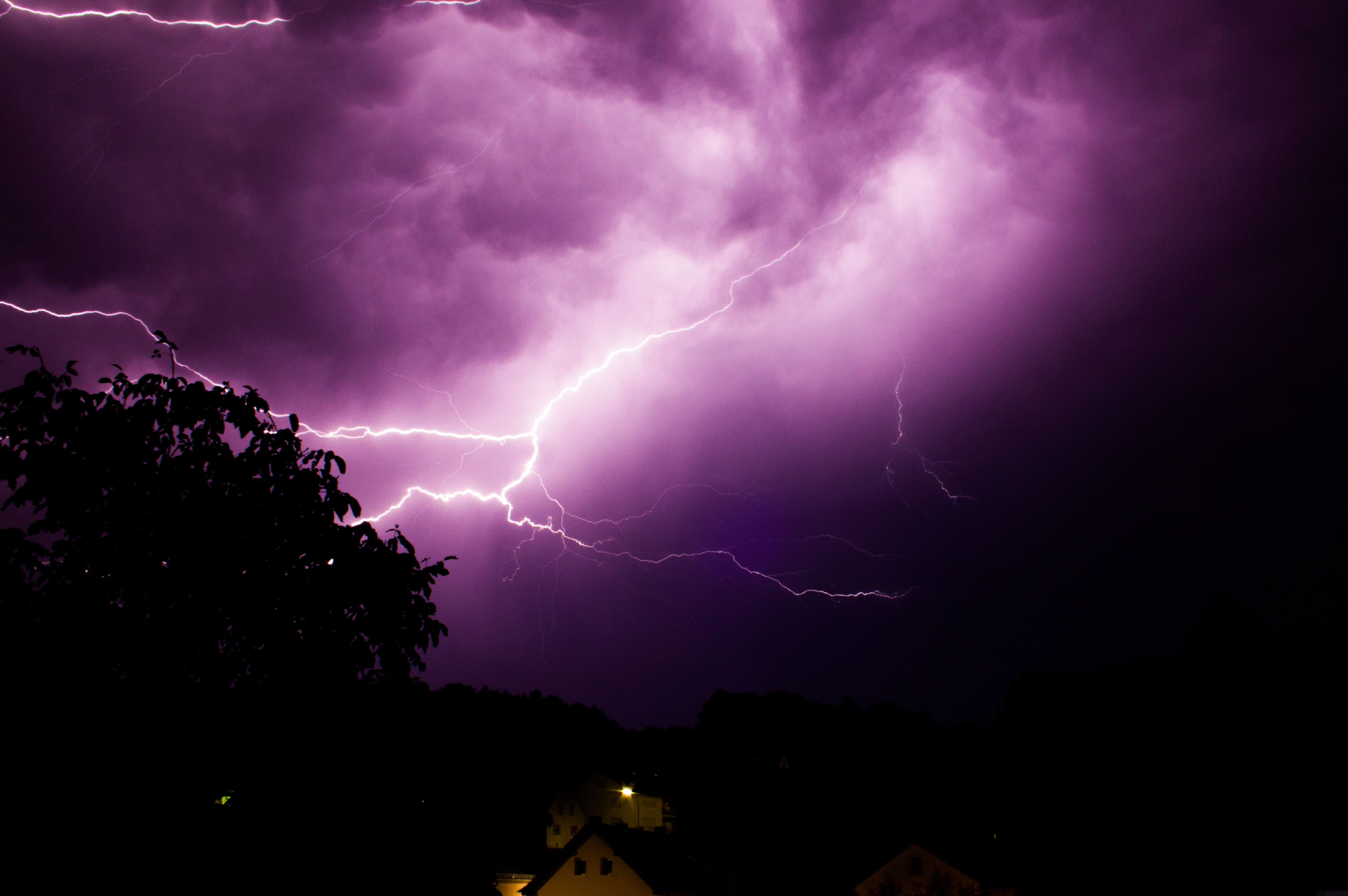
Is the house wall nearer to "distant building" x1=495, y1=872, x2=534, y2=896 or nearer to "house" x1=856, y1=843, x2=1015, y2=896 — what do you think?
"distant building" x1=495, y1=872, x2=534, y2=896

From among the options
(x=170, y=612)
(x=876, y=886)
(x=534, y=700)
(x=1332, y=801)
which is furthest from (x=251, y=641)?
(x=534, y=700)

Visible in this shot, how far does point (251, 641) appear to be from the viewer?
4.00 meters

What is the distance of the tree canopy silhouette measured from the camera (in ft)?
12.2

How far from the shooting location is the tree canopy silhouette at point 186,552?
12.2 ft

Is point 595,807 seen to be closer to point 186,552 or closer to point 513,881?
point 513,881

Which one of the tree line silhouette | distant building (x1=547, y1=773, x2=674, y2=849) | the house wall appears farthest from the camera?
distant building (x1=547, y1=773, x2=674, y2=849)

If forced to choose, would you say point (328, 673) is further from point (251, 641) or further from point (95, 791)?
point (95, 791)

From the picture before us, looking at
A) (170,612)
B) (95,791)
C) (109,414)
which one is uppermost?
(109,414)

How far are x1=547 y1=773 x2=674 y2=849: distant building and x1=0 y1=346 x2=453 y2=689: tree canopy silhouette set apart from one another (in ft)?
119

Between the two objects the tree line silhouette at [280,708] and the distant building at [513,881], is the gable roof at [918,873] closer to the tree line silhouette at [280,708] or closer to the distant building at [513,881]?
the distant building at [513,881]

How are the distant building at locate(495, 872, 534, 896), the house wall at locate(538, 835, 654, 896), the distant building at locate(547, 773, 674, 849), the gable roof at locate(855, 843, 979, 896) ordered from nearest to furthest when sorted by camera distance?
the house wall at locate(538, 835, 654, 896), the gable roof at locate(855, 843, 979, 896), the distant building at locate(495, 872, 534, 896), the distant building at locate(547, 773, 674, 849)

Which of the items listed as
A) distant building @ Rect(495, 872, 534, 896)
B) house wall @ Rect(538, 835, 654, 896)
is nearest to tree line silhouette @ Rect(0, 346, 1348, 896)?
house wall @ Rect(538, 835, 654, 896)

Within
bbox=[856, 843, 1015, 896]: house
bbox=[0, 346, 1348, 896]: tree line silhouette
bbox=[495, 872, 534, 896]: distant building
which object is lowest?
bbox=[856, 843, 1015, 896]: house

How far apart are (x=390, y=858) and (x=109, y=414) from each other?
9.03ft
